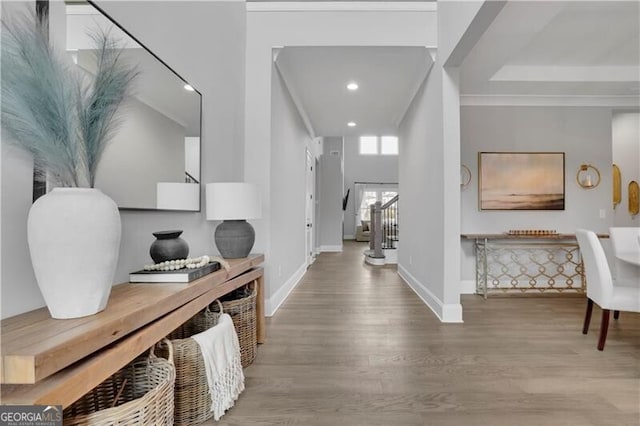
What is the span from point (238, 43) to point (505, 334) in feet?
11.8

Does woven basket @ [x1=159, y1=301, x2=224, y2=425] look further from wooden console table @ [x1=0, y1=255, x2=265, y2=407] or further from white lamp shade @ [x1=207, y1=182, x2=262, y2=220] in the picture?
white lamp shade @ [x1=207, y1=182, x2=262, y2=220]

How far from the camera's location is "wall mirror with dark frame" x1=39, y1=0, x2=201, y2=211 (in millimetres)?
1305

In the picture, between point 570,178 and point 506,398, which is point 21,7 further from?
point 570,178

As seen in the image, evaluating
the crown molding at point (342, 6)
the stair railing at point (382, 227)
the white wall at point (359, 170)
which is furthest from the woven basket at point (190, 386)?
the white wall at point (359, 170)

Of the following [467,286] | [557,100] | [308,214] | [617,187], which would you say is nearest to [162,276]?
[467,286]

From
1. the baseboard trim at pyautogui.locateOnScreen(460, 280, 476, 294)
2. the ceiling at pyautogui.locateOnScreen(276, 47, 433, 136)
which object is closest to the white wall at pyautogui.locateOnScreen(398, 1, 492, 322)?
the ceiling at pyautogui.locateOnScreen(276, 47, 433, 136)

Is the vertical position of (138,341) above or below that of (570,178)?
below

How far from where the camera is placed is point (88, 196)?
0.98m

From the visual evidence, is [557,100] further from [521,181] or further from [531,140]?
[521,181]

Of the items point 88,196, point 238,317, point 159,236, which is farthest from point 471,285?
point 88,196

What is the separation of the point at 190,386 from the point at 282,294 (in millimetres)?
2136

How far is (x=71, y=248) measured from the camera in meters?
0.92

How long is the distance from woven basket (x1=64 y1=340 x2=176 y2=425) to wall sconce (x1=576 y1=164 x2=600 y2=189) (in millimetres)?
5209

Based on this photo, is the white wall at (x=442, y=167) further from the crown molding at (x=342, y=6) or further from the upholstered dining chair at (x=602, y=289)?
the upholstered dining chair at (x=602, y=289)
